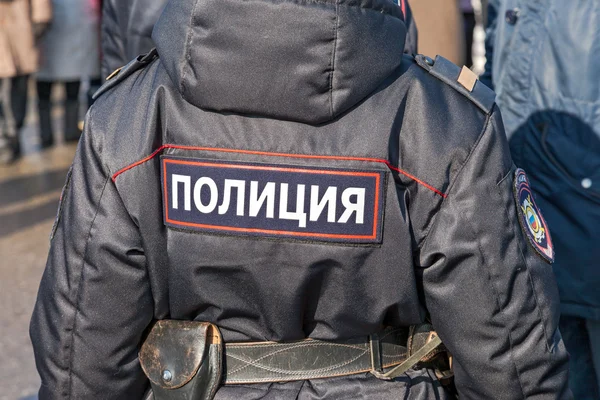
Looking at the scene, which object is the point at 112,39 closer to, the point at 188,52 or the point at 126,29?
the point at 126,29

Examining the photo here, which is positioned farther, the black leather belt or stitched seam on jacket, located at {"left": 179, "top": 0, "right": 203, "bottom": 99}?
the black leather belt

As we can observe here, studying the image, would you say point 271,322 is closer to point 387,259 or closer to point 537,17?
point 387,259

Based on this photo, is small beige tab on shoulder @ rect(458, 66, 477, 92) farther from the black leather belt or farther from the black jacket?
the black jacket

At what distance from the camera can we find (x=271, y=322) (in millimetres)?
1673

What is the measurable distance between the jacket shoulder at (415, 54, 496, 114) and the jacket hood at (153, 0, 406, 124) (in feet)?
0.39

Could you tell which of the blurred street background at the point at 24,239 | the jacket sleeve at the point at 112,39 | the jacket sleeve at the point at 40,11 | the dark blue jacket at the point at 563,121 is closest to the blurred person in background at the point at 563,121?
the dark blue jacket at the point at 563,121

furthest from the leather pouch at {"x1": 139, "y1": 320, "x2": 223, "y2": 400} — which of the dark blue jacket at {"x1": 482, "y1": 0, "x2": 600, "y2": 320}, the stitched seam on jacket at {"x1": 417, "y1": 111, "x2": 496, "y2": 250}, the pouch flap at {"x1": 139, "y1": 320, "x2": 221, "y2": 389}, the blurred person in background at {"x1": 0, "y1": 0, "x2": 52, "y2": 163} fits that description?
the blurred person in background at {"x1": 0, "y1": 0, "x2": 52, "y2": 163}

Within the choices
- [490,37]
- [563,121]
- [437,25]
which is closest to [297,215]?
[563,121]

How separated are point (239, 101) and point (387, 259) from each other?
41 cm

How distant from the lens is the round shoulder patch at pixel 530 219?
1.62m

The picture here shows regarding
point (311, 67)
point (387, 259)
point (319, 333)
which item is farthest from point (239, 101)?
point (319, 333)

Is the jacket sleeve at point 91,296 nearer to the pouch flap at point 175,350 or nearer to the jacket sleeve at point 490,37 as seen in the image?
the pouch flap at point 175,350

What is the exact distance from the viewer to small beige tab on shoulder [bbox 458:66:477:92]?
1604mm

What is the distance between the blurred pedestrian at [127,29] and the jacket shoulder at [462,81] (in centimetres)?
174
